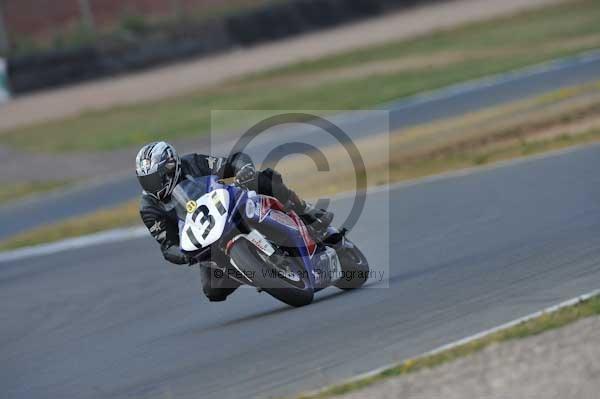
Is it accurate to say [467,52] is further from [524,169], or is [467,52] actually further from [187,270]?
[187,270]

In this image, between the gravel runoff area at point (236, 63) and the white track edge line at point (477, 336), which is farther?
the gravel runoff area at point (236, 63)

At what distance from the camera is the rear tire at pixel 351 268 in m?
8.33

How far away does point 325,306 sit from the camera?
7.94 meters

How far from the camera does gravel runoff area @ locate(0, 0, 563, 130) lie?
30.2m

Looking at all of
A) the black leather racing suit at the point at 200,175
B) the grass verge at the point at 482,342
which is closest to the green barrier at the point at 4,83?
the black leather racing suit at the point at 200,175

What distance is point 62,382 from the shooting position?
7.25m

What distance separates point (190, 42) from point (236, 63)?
2.06 m

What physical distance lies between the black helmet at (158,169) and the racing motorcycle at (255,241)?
0.31 ft

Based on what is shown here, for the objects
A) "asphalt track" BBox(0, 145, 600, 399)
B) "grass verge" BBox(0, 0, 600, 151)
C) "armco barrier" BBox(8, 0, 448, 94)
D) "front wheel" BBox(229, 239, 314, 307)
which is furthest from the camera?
"armco barrier" BBox(8, 0, 448, 94)

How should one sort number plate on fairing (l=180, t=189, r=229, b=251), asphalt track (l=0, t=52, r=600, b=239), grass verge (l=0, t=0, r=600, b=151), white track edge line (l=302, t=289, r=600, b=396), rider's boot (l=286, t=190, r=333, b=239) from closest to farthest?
white track edge line (l=302, t=289, r=600, b=396) → number plate on fairing (l=180, t=189, r=229, b=251) → rider's boot (l=286, t=190, r=333, b=239) → asphalt track (l=0, t=52, r=600, b=239) → grass verge (l=0, t=0, r=600, b=151)

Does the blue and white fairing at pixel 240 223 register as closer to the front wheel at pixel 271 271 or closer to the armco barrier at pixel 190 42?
the front wheel at pixel 271 271

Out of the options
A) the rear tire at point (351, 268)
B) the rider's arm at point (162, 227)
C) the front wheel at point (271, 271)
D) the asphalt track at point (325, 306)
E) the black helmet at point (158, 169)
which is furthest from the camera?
the rear tire at point (351, 268)

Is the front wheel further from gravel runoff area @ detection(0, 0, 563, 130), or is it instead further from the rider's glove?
gravel runoff area @ detection(0, 0, 563, 130)

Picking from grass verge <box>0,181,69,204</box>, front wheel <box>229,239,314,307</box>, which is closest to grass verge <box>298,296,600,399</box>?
front wheel <box>229,239,314,307</box>
